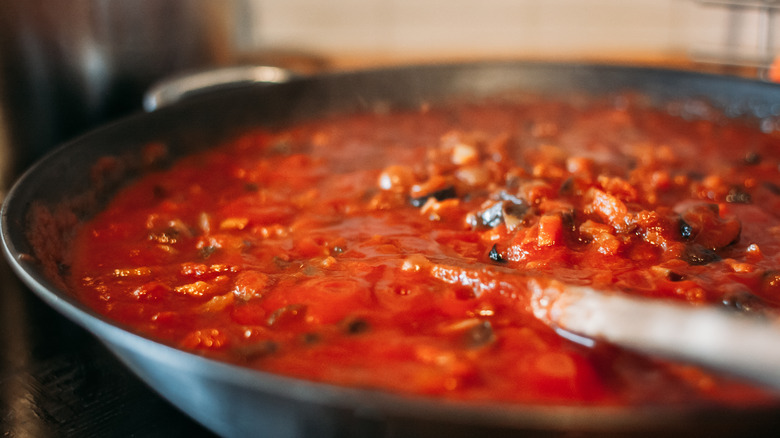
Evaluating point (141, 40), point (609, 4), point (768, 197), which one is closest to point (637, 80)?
point (768, 197)

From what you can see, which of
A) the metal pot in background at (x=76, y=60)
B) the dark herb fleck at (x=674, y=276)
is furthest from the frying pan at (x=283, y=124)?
the dark herb fleck at (x=674, y=276)

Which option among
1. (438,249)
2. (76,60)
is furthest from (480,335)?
(76,60)

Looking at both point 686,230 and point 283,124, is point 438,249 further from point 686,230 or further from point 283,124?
point 283,124

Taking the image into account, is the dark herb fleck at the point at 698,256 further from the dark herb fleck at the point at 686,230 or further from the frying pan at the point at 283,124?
the frying pan at the point at 283,124

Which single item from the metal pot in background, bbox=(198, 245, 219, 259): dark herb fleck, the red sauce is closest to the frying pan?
the red sauce

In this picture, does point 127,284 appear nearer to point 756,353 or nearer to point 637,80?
point 756,353

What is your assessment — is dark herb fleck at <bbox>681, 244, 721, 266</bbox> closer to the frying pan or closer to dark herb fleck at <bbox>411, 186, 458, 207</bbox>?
dark herb fleck at <bbox>411, 186, 458, 207</bbox>
